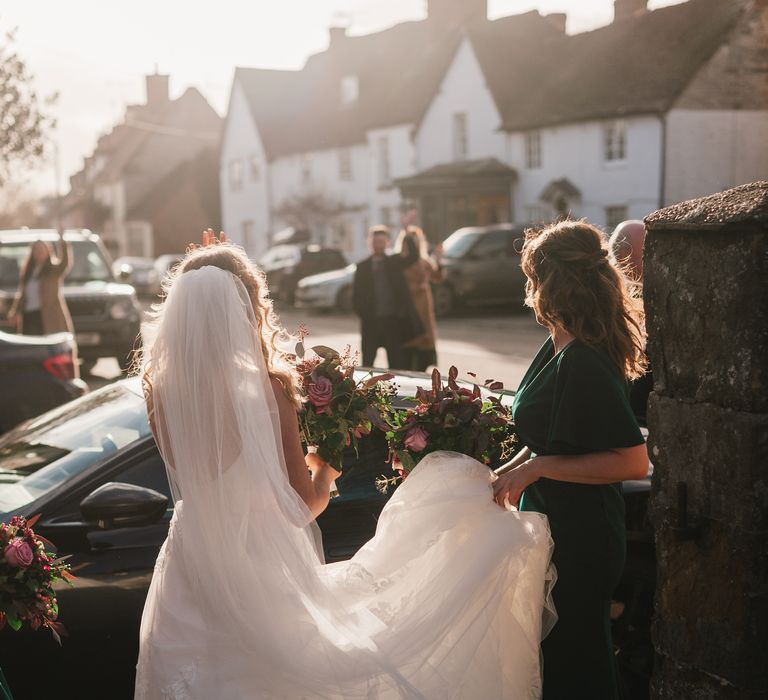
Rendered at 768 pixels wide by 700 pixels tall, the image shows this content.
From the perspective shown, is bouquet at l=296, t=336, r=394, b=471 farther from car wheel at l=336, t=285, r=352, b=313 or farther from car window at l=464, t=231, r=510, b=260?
car wheel at l=336, t=285, r=352, b=313

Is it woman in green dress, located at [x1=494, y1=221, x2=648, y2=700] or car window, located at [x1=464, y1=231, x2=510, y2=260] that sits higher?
woman in green dress, located at [x1=494, y1=221, x2=648, y2=700]

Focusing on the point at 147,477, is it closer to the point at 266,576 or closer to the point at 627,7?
the point at 266,576

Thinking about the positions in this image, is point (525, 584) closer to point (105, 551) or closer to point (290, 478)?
point (290, 478)

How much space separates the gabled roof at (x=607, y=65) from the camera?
1193 inches

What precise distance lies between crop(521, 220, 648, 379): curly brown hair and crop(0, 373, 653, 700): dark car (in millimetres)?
1335

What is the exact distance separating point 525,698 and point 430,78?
40.3 metres

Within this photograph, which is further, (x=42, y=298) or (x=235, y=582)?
(x=42, y=298)

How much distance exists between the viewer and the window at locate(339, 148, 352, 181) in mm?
45156

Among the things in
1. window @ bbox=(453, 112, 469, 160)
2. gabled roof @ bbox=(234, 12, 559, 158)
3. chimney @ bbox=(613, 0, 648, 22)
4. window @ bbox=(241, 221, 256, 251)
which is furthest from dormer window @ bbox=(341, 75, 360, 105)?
chimney @ bbox=(613, 0, 648, 22)

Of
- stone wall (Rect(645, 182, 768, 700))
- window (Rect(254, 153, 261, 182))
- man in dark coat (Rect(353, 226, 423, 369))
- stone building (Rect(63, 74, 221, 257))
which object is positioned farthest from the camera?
stone building (Rect(63, 74, 221, 257))

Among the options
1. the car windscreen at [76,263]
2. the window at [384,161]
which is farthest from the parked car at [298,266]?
the car windscreen at [76,263]

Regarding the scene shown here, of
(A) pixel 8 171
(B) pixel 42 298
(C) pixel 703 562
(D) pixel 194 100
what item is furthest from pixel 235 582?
(D) pixel 194 100

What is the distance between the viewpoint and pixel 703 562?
304 centimetres

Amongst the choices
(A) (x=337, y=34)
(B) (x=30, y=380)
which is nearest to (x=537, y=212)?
(A) (x=337, y=34)
